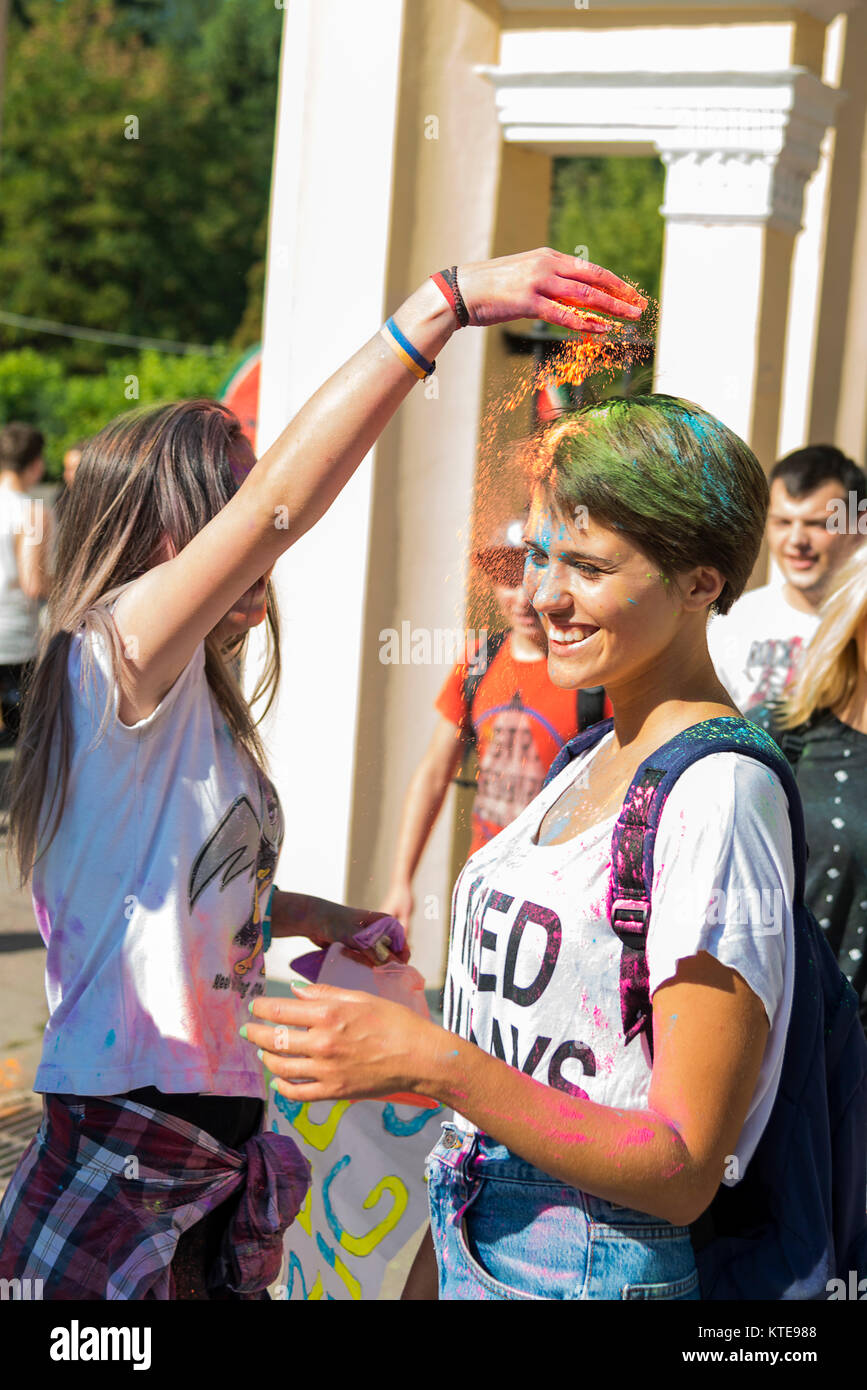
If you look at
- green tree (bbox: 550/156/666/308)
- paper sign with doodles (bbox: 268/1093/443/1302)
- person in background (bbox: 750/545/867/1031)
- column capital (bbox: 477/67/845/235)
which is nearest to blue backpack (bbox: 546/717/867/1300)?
paper sign with doodles (bbox: 268/1093/443/1302)

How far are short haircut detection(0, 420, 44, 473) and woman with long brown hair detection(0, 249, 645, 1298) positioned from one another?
5439 mm

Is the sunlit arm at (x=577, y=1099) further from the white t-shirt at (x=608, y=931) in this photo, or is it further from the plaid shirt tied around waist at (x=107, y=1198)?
the plaid shirt tied around waist at (x=107, y=1198)

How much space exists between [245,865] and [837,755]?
1.60 metres

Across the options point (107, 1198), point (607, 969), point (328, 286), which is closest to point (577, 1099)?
point (607, 969)

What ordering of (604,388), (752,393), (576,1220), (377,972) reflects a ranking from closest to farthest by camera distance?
(576,1220), (604,388), (377,972), (752,393)

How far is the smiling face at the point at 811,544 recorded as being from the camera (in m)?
4.05

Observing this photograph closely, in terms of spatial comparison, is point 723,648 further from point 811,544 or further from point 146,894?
point 146,894

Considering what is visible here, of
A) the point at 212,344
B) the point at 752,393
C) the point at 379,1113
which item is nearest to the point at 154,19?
the point at 212,344

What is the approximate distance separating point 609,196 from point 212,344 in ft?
33.7

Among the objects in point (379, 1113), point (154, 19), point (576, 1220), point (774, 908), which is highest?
point (154, 19)

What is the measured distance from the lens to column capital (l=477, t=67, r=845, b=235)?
182 inches

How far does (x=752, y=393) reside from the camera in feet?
15.6

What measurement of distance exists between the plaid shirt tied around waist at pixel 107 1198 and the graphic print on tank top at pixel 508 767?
2.29 ft

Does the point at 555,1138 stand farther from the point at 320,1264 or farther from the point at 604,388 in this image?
the point at 320,1264
